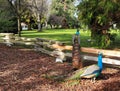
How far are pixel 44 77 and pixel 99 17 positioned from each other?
673 cm

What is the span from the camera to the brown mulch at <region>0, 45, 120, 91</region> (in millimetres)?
6391

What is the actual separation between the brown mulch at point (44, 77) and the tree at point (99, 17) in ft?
14.4

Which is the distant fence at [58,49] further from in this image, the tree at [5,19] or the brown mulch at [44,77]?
the tree at [5,19]

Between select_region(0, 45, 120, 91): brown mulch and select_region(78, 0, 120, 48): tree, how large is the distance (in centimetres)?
438

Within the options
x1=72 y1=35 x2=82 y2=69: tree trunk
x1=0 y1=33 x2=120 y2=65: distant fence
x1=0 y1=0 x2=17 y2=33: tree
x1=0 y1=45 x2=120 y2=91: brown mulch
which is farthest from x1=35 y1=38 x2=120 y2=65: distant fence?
x1=0 y1=0 x2=17 y2=33: tree

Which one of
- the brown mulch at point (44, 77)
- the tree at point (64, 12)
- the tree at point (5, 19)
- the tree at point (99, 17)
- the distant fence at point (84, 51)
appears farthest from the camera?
the tree at point (64, 12)

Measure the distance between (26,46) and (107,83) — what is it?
30.8 feet

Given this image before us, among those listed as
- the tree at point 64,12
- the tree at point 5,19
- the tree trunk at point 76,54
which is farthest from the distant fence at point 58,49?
the tree at point 64,12

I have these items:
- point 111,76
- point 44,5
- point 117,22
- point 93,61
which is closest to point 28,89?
point 111,76

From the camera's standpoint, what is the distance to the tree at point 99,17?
41.2ft

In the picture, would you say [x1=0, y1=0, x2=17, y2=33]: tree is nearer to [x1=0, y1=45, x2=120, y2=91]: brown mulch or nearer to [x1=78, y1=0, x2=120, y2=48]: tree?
[x1=78, y1=0, x2=120, y2=48]: tree

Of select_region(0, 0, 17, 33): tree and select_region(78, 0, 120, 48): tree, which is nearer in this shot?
select_region(78, 0, 120, 48): tree

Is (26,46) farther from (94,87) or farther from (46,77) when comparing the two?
(94,87)

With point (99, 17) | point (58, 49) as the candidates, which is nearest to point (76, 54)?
point (58, 49)
